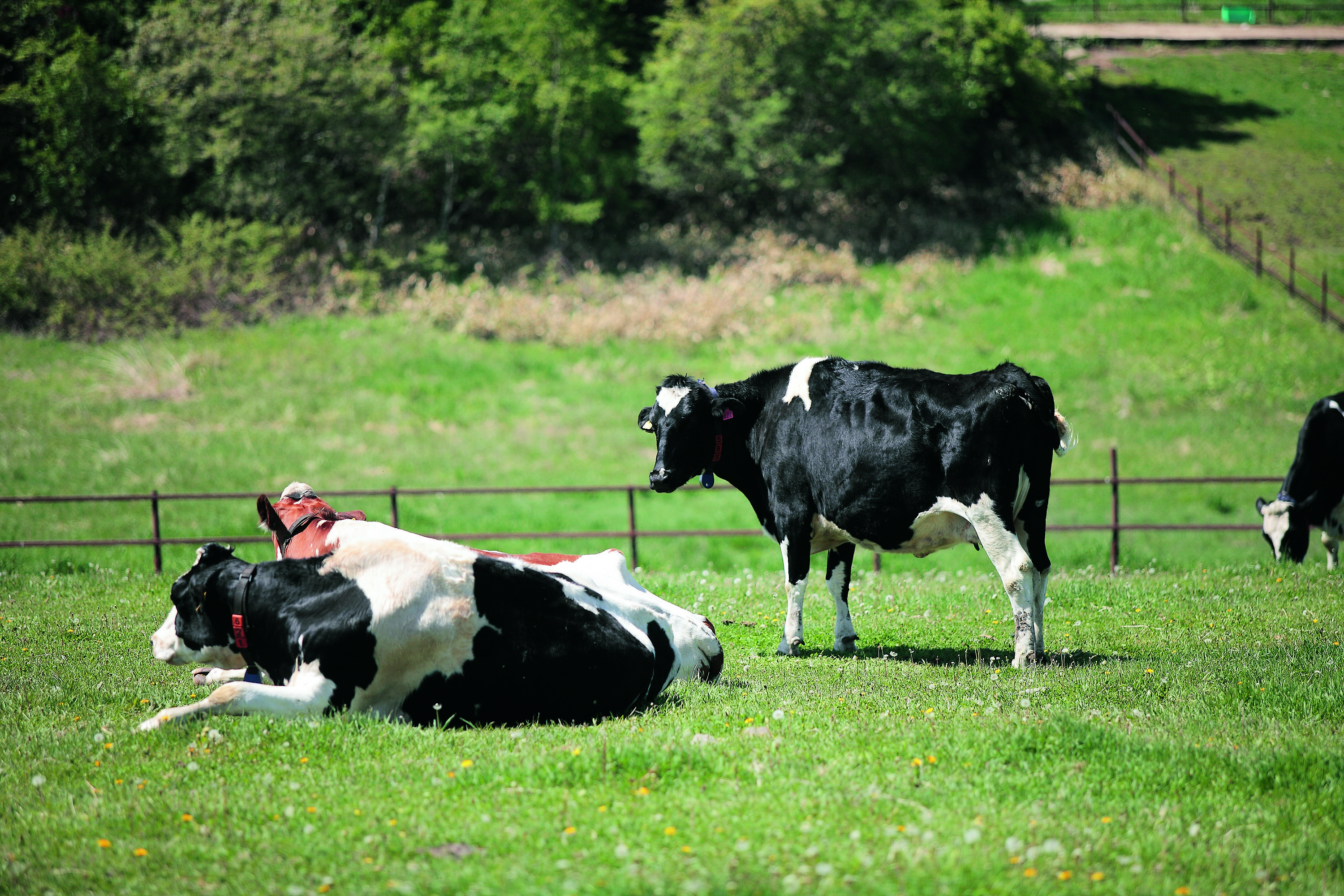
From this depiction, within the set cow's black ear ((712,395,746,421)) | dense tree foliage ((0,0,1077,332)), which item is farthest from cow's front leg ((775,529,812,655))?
dense tree foliage ((0,0,1077,332))

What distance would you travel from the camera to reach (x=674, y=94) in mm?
36750

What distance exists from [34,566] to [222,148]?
2102 cm

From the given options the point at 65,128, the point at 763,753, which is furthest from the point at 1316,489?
the point at 65,128

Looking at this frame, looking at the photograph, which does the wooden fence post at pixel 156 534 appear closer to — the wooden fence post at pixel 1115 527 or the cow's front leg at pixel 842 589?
the cow's front leg at pixel 842 589

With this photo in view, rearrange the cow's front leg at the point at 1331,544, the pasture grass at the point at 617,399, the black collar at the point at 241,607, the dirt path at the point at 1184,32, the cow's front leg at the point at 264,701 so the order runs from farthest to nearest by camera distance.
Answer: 1. the dirt path at the point at 1184,32
2. the pasture grass at the point at 617,399
3. the cow's front leg at the point at 1331,544
4. the black collar at the point at 241,607
5. the cow's front leg at the point at 264,701

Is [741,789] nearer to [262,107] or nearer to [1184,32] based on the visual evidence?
[262,107]

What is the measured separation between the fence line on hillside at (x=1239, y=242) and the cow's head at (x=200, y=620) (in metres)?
30.4

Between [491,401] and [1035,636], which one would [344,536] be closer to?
[1035,636]

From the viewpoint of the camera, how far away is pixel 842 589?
957 centimetres

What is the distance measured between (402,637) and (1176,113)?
4607cm

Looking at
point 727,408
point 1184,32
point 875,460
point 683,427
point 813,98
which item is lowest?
point 875,460

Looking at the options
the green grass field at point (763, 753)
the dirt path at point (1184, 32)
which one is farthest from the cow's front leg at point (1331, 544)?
the dirt path at point (1184, 32)

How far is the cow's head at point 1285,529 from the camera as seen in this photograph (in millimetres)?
14805

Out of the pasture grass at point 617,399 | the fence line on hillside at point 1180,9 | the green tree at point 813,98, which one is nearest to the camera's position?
the pasture grass at point 617,399
